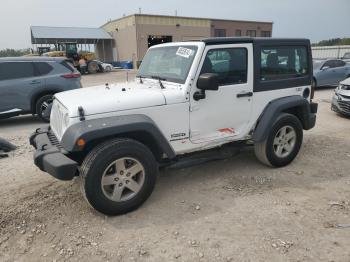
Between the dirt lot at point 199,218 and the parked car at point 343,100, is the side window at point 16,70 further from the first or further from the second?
the parked car at point 343,100

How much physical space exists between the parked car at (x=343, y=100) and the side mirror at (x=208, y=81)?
5.89 m

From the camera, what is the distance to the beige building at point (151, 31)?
3706 centimetres

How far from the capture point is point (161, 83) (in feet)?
13.4

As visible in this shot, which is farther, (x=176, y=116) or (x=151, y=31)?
(x=151, y=31)

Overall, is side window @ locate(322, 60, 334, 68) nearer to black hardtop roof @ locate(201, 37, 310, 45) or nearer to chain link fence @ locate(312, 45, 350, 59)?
black hardtop roof @ locate(201, 37, 310, 45)

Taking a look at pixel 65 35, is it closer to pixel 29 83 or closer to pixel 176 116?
pixel 29 83

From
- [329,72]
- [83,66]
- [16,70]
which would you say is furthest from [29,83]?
[83,66]

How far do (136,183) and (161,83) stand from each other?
132 cm

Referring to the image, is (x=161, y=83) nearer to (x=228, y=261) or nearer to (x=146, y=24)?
(x=228, y=261)

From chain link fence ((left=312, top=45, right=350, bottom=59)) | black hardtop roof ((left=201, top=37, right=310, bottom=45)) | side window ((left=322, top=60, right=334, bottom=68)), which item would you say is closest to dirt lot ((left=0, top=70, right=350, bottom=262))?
black hardtop roof ((left=201, top=37, right=310, bottom=45))

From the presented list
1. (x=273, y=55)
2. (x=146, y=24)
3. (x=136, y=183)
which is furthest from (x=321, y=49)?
(x=136, y=183)

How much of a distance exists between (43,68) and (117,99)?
5.93m

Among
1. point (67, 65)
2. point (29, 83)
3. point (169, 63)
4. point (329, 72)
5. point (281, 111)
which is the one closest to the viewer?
point (169, 63)

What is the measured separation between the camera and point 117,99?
11.8 ft
